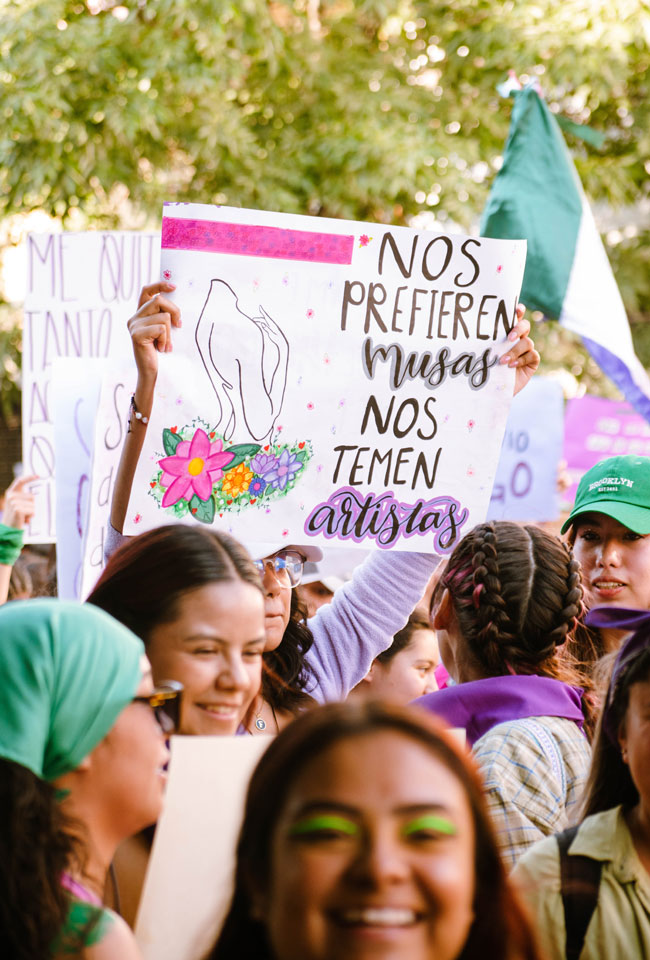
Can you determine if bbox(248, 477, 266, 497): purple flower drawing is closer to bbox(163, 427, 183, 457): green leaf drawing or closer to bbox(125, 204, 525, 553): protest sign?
bbox(125, 204, 525, 553): protest sign

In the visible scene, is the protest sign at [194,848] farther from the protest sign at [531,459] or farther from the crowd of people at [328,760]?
the protest sign at [531,459]

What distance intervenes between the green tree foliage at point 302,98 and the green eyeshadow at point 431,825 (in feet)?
23.5

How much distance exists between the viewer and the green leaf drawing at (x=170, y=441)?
9.33 ft

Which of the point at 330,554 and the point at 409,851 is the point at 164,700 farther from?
the point at 330,554

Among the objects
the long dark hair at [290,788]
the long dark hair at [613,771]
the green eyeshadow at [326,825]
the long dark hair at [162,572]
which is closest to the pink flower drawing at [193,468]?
the long dark hair at [162,572]

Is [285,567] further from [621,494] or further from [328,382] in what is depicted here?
[621,494]

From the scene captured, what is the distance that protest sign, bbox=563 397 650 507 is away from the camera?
7281mm

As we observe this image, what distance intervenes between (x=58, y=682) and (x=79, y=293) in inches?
127

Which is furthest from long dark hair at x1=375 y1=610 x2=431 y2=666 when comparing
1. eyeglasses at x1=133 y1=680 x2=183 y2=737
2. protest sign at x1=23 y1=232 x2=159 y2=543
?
eyeglasses at x1=133 y1=680 x2=183 y2=737

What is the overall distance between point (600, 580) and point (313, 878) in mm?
2170

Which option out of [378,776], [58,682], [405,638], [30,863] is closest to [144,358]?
[58,682]

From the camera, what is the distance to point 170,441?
285 cm

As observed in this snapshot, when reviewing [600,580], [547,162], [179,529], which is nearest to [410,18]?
[547,162]

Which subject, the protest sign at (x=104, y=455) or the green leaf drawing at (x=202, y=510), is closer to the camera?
the green leaf drawing at (x=202, y=510)
